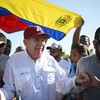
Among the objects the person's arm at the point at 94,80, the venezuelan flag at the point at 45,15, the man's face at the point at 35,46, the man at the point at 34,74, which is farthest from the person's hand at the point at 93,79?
the venezuelan flag at the point at 45,15

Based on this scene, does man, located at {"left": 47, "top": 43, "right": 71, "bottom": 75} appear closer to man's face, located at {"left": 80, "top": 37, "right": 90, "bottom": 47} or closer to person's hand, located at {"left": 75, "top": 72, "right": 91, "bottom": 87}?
man's face, located at {"left": 80, "top": 37, "right": 90, "bottom": 47}

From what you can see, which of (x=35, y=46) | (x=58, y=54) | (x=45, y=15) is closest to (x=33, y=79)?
(x=35, y=46)

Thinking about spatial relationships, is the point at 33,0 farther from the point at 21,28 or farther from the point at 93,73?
the point at 93,73

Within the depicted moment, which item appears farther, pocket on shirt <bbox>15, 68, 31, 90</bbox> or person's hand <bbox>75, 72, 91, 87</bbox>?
pocket on shirt <bbox>15, 68, 31, 90</bbox>

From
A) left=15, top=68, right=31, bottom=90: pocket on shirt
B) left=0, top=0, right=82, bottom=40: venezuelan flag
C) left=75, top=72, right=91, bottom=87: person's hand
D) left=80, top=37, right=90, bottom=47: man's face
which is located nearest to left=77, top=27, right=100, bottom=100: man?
left=75, top=72, right=91, bottom=87: person's hand

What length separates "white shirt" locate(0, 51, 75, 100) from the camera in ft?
14.0

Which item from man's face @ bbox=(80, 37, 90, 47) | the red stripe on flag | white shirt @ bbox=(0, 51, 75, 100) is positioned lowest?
white shirt @ bbox=(0, 51, 75, 100)

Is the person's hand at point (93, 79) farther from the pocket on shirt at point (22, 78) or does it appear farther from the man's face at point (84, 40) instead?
the man's face at point (84, 40)

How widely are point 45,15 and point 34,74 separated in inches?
99.1

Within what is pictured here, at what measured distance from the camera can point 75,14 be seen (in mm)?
6477

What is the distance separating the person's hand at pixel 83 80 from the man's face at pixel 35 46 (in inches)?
27.1

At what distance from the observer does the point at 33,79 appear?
432cm

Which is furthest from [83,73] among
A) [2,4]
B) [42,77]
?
[2,4]

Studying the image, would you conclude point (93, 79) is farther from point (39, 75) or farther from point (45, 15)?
point (45, 15)
